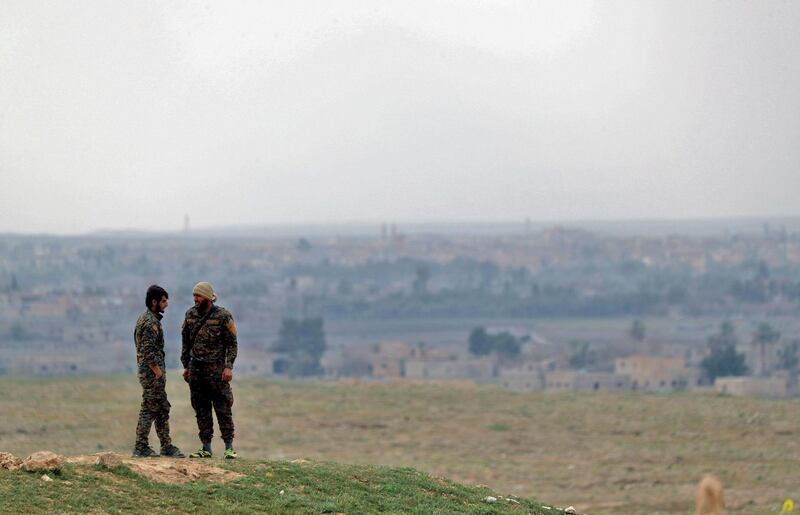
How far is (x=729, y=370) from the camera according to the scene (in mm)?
133250

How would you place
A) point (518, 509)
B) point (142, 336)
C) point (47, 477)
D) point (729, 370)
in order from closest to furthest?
point (47, 477), point (142, 336), point (518, 509), point (729, 370)

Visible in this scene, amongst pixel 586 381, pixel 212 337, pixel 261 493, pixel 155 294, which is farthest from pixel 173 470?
pixel 586 381

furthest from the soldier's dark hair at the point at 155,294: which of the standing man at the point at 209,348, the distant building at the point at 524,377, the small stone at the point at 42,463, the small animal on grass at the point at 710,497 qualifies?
the distant building at the point at 524,377

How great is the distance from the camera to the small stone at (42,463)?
1285cm

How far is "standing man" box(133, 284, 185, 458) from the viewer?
46.1ft

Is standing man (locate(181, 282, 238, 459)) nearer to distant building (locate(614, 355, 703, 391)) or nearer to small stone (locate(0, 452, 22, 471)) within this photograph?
small stone (locate(0, 452, 22, 471))

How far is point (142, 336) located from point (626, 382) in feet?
359

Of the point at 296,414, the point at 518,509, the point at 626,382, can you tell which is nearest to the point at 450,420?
the point at 296,414

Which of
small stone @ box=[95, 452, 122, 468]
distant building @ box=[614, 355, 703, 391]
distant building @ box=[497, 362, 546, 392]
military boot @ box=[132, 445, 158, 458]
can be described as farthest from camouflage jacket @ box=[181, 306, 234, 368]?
distant building @ box=[614, 355, 703, 391]

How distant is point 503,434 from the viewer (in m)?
45.1

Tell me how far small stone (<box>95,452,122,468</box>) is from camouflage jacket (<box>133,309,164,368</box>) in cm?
95

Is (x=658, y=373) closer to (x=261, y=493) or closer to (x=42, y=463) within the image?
(x=261, y=493)

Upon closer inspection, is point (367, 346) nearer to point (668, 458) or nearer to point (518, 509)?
point (668, 458)

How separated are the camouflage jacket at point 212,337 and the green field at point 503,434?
1343 cm
